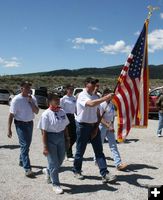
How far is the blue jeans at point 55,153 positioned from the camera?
22.7 feet

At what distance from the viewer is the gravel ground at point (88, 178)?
22.2 ft

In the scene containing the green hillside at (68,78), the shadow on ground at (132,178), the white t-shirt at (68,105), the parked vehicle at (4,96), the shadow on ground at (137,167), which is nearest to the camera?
the shadow on ground at (132,178)

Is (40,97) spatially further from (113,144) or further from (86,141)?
(86,141)

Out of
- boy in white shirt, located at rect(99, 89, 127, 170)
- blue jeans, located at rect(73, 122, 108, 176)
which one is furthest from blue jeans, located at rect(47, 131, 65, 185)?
boy in white shirt, located at rect(99, 89, 127, 170)

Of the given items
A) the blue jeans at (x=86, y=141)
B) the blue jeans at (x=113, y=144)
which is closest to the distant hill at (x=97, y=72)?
the blue jeans at (x=113, y=144)

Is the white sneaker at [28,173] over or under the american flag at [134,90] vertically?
under

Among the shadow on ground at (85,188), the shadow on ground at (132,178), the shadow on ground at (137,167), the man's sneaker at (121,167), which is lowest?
the shadow on ground at (137,167)

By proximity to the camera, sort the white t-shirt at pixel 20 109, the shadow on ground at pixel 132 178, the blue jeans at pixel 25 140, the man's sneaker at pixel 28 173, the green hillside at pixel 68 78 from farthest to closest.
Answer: the green hillside at pixel 68 78 → the white t-shirt at pixel 20 109 → the blue jeans at pixel 25 140 → the man's sneaker at pixel 28 173 → the shadow on ground at pixel 132 178

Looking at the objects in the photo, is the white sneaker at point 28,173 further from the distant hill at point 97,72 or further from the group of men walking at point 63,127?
the distant hill at point 97,72

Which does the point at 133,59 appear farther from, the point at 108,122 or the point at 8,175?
the point at 8,175

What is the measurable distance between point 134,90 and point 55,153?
202 cm

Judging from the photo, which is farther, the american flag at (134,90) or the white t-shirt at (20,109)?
the white t-shirt at (20,109)

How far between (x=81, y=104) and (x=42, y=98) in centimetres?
2469

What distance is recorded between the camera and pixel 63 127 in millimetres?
7074
